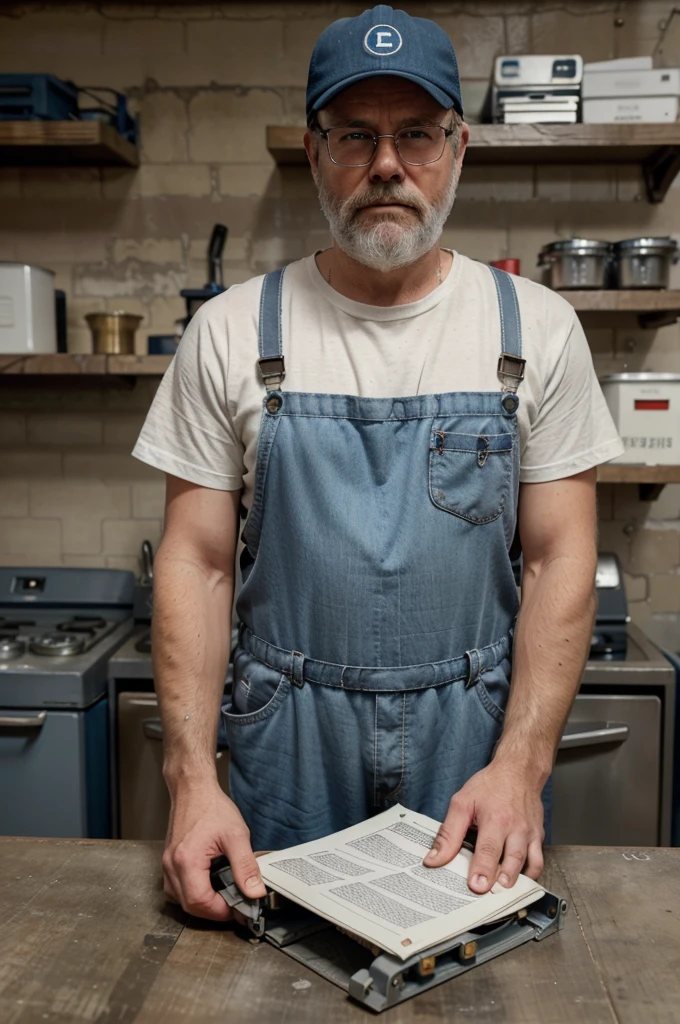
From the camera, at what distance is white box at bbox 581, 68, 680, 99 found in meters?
2.65

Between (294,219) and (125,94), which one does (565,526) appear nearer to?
(294,219)

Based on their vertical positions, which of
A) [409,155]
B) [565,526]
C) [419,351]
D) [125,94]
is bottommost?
[565,526]

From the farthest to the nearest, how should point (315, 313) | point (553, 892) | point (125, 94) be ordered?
point (125, 94) → point (315, 313) → point (553, 892)

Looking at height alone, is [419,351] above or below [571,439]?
above

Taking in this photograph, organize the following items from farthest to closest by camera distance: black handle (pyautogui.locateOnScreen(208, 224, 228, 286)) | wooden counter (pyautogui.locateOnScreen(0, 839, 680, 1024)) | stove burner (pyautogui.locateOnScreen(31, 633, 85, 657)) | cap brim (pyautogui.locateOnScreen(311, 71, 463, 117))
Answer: black handle (pyautogui.locateOnScreen(208, 224, 228, 286)) < stove burner (pyautogui.locateOnScreen(31, 633, 85, 657)) < cap brim (pyautogui.locateOnScreen(311, 71, 463, 117)) < wooden counter (pyautogui.locateOnScreen(0, 839, 680, 1024))

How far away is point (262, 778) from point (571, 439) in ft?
2.24

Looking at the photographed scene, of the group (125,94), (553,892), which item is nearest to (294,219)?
(125,94)

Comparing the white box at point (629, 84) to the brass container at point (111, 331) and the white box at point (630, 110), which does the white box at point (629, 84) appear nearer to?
the white box at point (630, 110)

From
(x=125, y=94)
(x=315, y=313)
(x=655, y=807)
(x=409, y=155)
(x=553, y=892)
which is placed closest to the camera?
(x=553, y=892)

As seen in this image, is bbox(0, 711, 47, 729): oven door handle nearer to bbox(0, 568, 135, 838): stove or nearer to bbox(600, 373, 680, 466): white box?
bbox(0, 568, 135, 838): stove

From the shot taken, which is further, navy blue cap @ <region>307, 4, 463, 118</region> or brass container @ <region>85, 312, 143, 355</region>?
brass container @ <region>85, 312, 143, 355</region>

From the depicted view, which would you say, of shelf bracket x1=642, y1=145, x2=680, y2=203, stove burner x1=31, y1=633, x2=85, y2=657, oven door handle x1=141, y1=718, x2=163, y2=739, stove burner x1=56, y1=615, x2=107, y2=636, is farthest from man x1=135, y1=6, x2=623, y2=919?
shelf bracket x1=642, y1=145, x2=680, y2=203

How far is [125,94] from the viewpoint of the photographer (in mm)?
3021

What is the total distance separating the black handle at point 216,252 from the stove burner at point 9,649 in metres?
1.16
